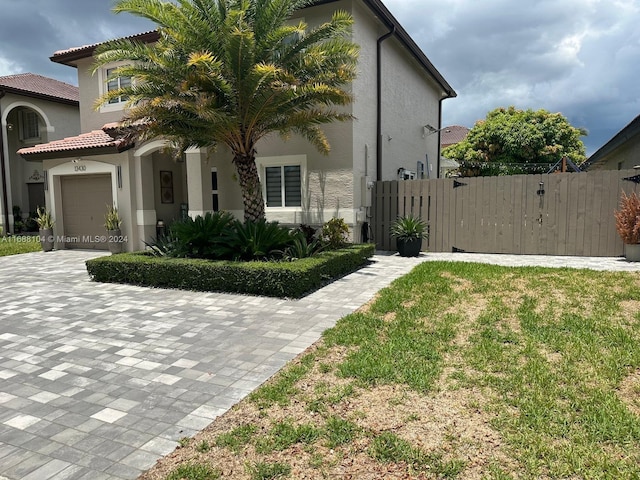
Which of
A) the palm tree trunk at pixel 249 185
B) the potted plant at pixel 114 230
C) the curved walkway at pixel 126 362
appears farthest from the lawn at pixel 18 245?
the palm tree trunk at pixel 249 185

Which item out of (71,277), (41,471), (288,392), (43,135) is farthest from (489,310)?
(43,135)

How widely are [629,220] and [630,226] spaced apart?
0.15 m

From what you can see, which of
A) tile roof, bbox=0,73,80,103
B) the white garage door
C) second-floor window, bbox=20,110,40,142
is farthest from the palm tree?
second-floor window, bbox=20,110,40,142

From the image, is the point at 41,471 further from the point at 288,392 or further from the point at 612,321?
the point at 612,321

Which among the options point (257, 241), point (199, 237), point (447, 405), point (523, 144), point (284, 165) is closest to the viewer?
point (447, 405)

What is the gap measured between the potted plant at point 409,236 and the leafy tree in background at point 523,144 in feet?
50.0

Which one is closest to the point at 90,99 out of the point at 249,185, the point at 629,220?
the point at 249,185

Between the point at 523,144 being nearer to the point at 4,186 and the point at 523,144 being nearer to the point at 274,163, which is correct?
the point at 274,163

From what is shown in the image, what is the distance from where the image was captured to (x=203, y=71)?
8.30m

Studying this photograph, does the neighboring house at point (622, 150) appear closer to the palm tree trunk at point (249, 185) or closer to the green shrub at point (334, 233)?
the green shrub at point (334, 233)

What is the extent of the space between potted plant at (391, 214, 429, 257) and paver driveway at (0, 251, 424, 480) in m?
3.38

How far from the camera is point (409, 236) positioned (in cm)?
1144

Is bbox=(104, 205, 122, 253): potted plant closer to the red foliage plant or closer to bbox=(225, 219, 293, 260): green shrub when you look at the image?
bbox=(225, 219, 293, 260): green shrub

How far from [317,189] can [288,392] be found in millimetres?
8408
